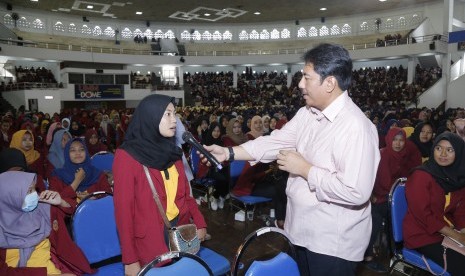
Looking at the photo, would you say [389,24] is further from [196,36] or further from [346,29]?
[196,36]

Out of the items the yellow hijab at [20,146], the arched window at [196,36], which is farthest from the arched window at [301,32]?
the yellow hijab at [20,146]

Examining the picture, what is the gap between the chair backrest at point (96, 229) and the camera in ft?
8.23

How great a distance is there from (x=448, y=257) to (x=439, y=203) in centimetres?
40

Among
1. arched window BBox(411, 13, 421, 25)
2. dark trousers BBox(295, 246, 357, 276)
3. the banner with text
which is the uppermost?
arched window BBox(411, 13, 421, 25)

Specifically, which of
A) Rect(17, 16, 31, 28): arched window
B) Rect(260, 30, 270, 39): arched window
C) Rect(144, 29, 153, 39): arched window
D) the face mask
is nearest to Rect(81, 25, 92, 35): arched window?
Rect(17, 16, 31, 28): arched window

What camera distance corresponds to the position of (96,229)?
8.47ft

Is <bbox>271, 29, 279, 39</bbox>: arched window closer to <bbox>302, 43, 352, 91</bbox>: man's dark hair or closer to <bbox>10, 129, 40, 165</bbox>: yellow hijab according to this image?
<bbox>10, 129, 40, 165</bbox>: yellow hijab

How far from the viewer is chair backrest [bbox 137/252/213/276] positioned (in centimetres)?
151

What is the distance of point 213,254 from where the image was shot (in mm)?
2631

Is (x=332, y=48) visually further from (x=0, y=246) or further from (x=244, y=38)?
(x=244, y=38)

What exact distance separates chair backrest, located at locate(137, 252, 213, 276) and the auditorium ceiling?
71.3 ft

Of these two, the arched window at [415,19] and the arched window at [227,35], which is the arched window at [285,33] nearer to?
the arched window at [227,35]

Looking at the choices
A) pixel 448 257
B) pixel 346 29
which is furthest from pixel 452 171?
pixel 346 29

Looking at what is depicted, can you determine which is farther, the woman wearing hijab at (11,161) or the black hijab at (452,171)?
the woman wearing hijab at (11,161)
